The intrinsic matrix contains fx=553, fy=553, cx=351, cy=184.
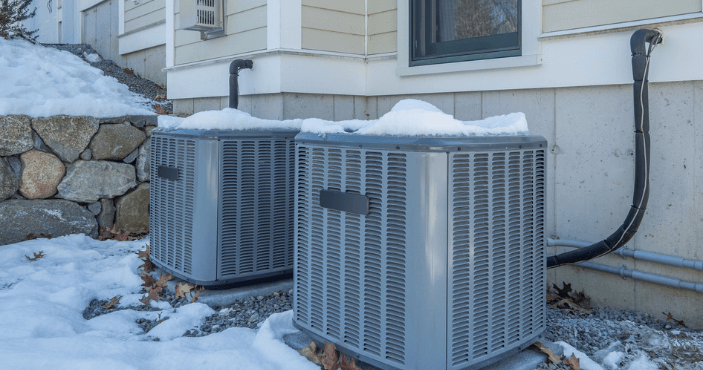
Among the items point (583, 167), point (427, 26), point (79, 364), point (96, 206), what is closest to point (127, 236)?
point (96, 206)

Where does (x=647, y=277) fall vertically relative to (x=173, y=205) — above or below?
below

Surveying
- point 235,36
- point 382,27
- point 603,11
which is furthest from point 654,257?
point 235,36

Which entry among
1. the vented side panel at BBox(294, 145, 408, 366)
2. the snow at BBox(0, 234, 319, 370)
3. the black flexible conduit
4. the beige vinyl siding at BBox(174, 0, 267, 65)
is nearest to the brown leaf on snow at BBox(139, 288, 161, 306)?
the snow at BBox(0, 234, 319, 370)

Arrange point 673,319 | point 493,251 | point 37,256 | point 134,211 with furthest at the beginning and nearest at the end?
point 134,211 → point 37,256 → point 673,319 → point 493,251

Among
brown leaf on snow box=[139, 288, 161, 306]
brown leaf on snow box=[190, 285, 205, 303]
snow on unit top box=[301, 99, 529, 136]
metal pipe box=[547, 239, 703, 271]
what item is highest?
snow on unit top box=[301, 99, 529, 136]

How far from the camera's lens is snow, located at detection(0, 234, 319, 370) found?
237cm

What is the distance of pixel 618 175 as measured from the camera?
3113mm

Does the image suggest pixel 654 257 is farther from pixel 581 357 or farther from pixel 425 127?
pixel 425 127

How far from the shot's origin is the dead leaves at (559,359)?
238 centimetres

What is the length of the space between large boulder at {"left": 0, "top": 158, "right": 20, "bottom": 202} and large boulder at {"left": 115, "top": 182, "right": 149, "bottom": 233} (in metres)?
0.83

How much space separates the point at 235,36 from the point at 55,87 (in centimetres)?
228

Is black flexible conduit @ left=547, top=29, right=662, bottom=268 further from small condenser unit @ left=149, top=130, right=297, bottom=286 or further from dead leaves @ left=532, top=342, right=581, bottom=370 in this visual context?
small condenser unit @ left=149, top=130, right=297, bottom=286

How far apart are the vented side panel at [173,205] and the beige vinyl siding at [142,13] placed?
4.44m

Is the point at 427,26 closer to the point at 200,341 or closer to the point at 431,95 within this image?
→ the point at 431,95
